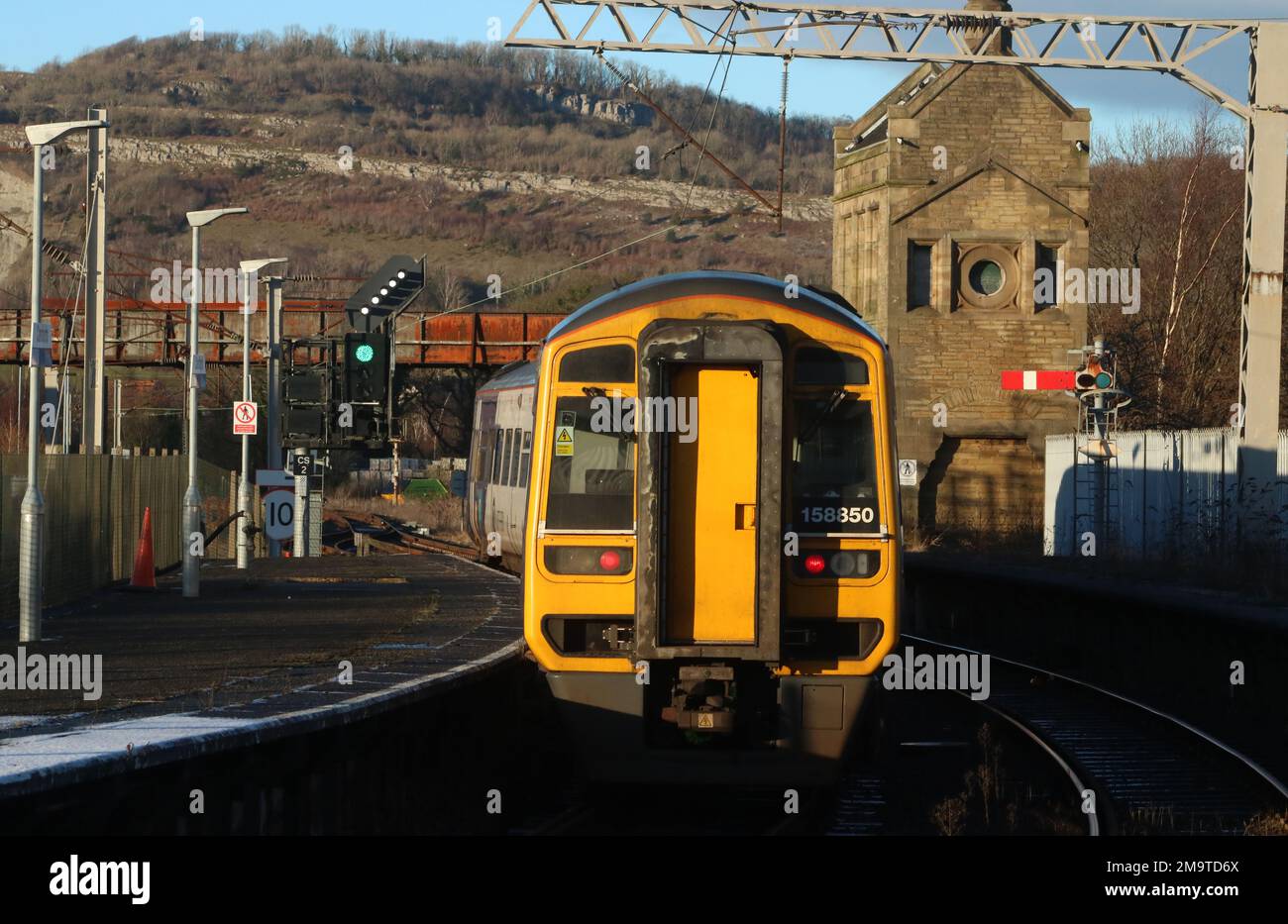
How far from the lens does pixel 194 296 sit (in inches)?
995

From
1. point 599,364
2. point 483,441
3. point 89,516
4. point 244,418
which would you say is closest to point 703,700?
point 599,364

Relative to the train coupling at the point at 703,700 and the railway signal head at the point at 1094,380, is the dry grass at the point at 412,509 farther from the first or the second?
the train coupling at the point at 703,700

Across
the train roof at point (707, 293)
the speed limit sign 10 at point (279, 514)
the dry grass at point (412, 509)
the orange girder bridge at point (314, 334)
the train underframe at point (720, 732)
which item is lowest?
the train underframe at point (720, 732)

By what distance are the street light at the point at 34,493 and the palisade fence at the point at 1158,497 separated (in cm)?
1532

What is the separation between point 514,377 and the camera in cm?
2627

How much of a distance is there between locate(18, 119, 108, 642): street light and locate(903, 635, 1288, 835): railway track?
9043 mm

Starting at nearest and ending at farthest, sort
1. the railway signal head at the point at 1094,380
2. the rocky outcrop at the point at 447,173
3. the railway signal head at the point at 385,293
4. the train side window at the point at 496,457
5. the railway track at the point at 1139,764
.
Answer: the railway track at the point at 1139,764 → the train side window at the point at 496,457 → the railway signal head at the point at 1094,380 → the railway signal head at the point at 385,293 → the rocky outcrop at the point at 447,173

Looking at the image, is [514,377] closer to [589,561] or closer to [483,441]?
[483,441]

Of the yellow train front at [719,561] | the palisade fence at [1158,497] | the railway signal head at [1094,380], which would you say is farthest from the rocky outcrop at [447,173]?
the yellow train front at [719,561]

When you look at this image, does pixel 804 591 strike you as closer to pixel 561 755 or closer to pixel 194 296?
pixel 561 755

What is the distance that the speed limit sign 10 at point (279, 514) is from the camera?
1097 inches

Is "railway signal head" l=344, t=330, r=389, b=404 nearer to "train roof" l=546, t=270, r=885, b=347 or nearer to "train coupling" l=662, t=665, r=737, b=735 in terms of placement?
"train roof" l=546, t=270, r=885, b=347

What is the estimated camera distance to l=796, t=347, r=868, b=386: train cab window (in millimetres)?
12203
